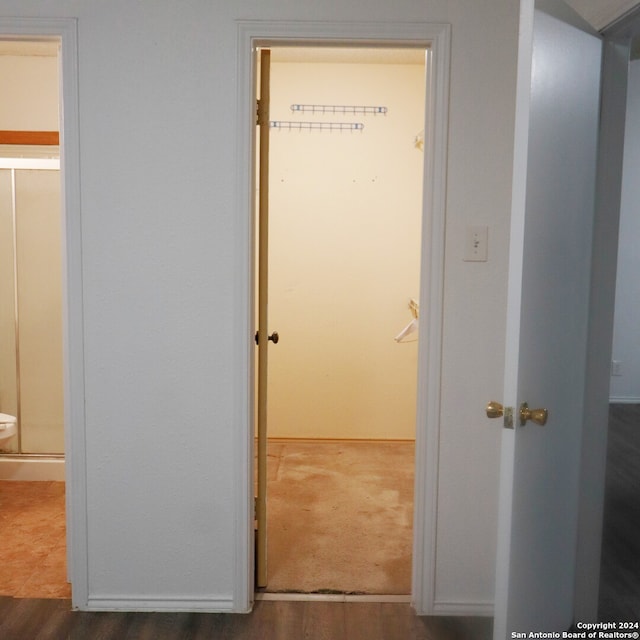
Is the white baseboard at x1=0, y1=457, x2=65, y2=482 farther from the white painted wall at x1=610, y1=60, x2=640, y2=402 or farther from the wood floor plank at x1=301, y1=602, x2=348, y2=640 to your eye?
the white painted wall at x1=610, y1=60, x2=640, y2=402

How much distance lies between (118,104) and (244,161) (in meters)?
0.47

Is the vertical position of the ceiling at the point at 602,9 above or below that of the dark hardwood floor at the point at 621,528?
above

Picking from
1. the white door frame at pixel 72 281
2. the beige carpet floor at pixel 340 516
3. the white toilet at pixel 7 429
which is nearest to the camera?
the white door frame at pixel 72 281

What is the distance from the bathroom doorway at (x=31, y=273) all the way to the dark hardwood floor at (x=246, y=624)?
→ 1371 millimetres

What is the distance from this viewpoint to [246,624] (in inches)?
92.9

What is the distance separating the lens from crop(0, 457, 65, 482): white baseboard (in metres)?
3.77

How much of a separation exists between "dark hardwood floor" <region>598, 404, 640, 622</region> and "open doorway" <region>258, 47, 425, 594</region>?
1206 mm

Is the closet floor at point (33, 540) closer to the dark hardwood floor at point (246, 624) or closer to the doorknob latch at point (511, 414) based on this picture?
the dark hardwood floor at point (246, 624)

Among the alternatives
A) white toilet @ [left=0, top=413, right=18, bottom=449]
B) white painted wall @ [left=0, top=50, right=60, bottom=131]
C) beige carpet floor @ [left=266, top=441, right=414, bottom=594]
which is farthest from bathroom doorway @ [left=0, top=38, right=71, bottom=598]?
beige carpet floor @ [left=266, top=441, right=414, bottom=594]

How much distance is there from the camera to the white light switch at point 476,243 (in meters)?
2.33

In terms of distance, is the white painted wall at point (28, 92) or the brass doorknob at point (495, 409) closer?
the brass doorknob at point (495, 409)

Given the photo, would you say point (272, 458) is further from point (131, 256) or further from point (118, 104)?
point (118, 104)

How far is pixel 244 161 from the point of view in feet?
7.54

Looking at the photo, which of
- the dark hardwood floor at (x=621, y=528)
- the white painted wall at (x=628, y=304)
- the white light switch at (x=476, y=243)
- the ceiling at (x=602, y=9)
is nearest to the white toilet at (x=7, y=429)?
the white light switch at (x=476, y=243)
